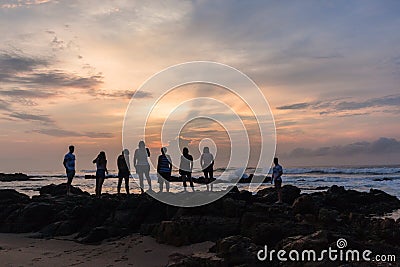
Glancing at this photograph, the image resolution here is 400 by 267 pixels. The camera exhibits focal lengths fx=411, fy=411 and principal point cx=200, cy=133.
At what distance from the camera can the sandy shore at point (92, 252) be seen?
887cm

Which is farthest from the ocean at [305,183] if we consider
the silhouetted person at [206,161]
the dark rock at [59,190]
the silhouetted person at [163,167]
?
the dark rock at [59,190]

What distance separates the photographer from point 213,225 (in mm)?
10594

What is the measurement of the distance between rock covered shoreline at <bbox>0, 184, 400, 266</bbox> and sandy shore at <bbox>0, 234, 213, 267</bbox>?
1.10 feet

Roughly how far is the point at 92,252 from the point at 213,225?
306 cm

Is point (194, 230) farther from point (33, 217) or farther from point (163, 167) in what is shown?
point (163, 167)

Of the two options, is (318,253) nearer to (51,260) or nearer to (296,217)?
(296,217)

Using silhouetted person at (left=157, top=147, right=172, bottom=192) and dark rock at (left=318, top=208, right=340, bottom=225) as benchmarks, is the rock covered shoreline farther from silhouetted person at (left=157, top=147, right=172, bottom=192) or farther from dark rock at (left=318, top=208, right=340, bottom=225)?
silhouetted person at (left=157, top=147, right=172, bottom=192)

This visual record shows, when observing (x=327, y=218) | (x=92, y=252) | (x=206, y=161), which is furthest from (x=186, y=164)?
(x=92, y=252)

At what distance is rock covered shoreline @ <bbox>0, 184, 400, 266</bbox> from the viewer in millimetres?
7797

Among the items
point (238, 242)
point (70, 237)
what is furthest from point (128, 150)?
point (238, 242)

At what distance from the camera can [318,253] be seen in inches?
277

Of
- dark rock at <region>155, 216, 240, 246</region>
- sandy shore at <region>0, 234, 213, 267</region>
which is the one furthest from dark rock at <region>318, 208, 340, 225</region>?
sandy shore at <region>0, 234, 213, 267</region>

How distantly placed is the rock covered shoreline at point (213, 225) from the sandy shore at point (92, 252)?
335 millimetres

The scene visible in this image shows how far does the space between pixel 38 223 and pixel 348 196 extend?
15918 millimetres
